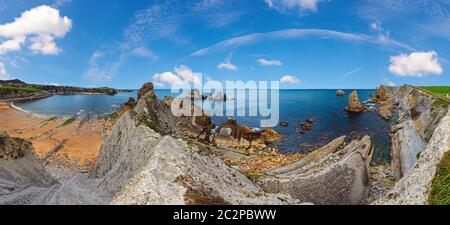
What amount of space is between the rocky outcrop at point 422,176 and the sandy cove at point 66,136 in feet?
124

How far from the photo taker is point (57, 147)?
180 ft

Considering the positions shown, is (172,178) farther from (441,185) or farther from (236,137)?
(236,137)

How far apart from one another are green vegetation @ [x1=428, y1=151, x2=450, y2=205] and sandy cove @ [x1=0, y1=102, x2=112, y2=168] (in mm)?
39851

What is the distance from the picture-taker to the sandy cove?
50.2 m

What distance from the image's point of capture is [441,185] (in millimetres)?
17969

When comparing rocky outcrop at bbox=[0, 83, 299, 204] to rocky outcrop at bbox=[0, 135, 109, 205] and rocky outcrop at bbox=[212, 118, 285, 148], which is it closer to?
rocky outcrop at bbox=[0, 135, 109, 205]

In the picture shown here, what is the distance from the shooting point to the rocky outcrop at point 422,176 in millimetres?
19425

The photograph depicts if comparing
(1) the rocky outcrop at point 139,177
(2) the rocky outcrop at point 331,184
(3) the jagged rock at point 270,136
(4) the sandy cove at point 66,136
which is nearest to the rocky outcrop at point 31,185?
(1) the rocky outcrop at point 139,177

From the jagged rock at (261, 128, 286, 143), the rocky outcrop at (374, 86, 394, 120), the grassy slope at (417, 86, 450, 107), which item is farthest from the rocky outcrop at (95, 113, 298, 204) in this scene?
the rocky outcrop at (374, 86, 394, 120)

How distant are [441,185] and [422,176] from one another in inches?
106

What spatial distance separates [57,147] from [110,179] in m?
33.8
